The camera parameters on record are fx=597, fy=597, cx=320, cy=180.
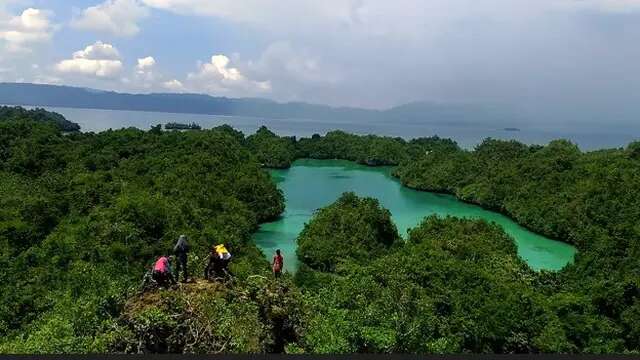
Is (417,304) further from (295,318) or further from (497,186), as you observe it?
(497,186)

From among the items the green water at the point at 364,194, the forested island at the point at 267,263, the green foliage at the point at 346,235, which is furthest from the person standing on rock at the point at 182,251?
the green water at the point at 364,194

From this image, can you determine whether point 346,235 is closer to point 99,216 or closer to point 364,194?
point 99,216

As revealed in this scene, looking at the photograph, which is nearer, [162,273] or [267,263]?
[162,273]

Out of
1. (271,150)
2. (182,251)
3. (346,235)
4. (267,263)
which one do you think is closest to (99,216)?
(267,263)

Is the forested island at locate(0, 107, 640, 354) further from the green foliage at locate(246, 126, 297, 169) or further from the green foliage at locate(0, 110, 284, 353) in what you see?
the green foliage at locate(246, 126, 297, 169)

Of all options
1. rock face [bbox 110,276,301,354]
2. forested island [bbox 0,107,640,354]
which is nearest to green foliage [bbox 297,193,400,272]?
forested island [bbox 0,107,640,354]

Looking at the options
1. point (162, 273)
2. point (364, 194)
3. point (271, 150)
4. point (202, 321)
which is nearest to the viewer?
point (202, 321)
